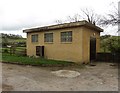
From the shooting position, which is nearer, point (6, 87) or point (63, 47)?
point (6, 87)

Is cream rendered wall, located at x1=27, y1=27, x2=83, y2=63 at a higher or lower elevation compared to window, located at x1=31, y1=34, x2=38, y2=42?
lower

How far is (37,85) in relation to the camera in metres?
7.29

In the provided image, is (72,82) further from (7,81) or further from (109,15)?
(109,15)

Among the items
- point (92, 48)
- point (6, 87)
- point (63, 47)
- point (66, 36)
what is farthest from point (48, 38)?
point (6, 87)

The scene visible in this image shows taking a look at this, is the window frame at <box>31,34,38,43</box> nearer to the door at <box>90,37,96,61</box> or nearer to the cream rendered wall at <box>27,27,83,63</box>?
the cream rendered wall at <box>27,27,83,63</box>

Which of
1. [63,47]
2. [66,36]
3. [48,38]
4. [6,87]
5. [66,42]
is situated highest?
[66,36]

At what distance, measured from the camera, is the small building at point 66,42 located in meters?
14.1

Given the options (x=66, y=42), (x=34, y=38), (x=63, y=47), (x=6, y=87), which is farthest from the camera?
(x=34, y=38)

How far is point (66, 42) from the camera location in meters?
15.0

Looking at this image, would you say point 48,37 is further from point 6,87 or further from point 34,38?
point 6,87

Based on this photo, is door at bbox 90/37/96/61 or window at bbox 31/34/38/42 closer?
door at bbox 90/37/96/61

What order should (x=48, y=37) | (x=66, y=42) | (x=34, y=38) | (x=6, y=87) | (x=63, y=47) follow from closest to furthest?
(x=6, y=87) → (x=66, y=42) → (x=63, y=47) → (x=48, y=37) → (x=34, y=38)

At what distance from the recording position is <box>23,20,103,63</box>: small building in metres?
14.1

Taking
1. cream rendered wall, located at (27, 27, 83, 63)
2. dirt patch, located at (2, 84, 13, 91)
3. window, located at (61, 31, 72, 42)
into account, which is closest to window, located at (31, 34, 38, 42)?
cream rendered wall, located at (27, 27, 83, 63)
